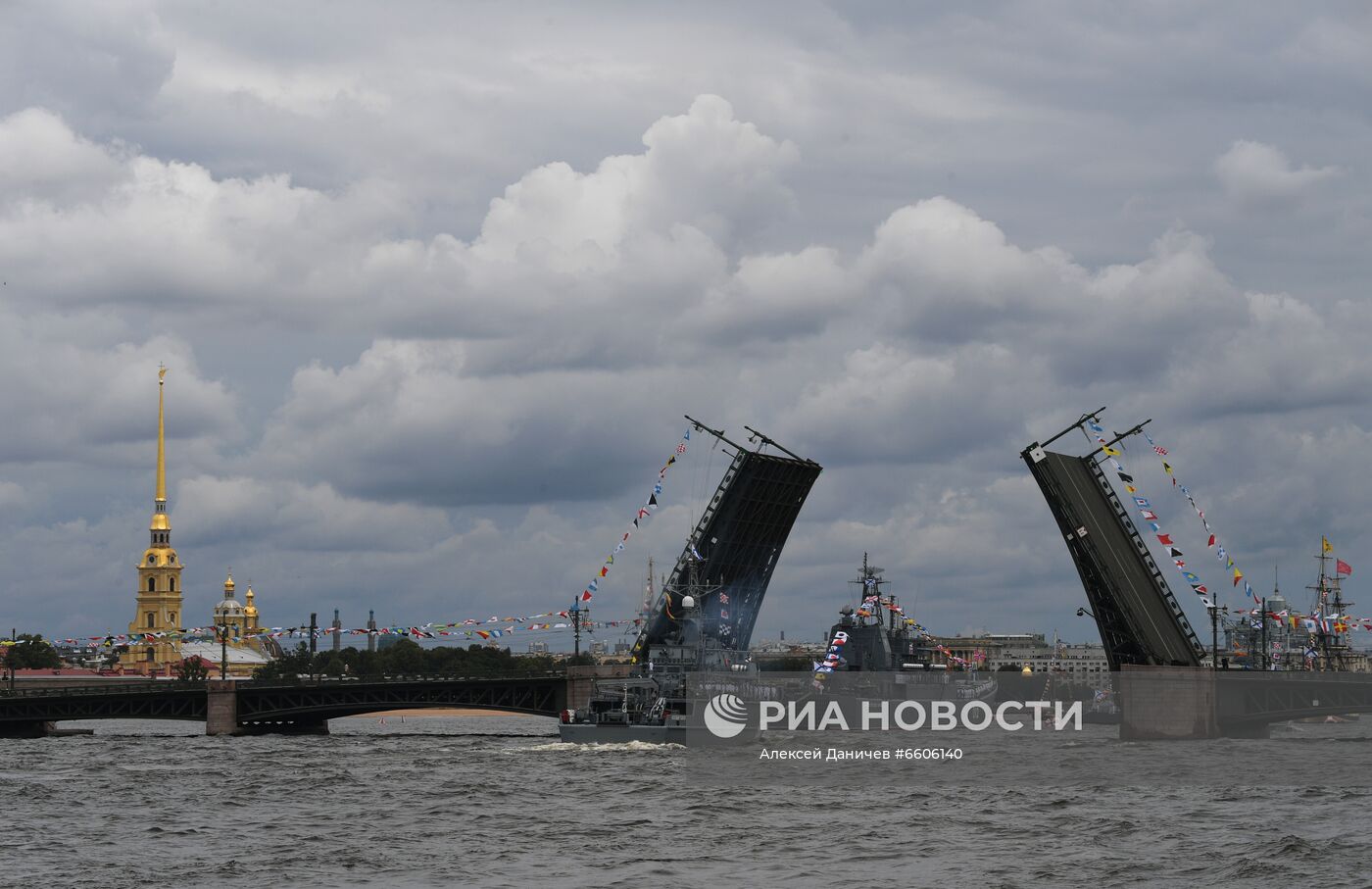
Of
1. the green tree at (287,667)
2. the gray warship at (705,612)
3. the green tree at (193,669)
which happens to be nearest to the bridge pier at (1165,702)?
the gray warship at (705,612)

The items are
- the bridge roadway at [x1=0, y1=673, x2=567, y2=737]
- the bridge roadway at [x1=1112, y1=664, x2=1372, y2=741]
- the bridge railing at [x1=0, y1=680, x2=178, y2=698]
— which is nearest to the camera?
the bridge roadway at [x1=1112, y1=664, x2=1372, y2=741]

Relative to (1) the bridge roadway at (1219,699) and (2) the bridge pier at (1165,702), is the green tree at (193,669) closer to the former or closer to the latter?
(1) the bridge roadway at (1219,699)

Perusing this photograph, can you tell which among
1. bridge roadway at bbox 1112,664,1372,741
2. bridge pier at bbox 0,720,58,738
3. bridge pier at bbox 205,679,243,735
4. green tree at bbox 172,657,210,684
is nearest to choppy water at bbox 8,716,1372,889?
bridge roadway at bbox 1112,664,1372,741

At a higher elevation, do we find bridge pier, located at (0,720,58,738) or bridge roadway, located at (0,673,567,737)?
bridge roadway, located at (0,673,567,737)

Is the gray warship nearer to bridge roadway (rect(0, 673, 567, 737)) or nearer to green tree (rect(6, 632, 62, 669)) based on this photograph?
bridge roadway (rect(0, 673, 567, 737))

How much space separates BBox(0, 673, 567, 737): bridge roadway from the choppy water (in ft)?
41.5

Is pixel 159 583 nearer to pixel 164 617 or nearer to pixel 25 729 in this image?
pixel 164 617

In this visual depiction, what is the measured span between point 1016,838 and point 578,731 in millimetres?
29255

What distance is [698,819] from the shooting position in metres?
35.5

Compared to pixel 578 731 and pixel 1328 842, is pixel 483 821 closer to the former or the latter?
pixel 1328 842

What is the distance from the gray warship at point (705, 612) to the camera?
59812 mm

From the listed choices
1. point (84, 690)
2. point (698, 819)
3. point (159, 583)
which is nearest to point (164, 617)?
point (159, 583)

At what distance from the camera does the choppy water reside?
2825 cm

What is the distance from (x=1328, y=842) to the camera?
30.7m
